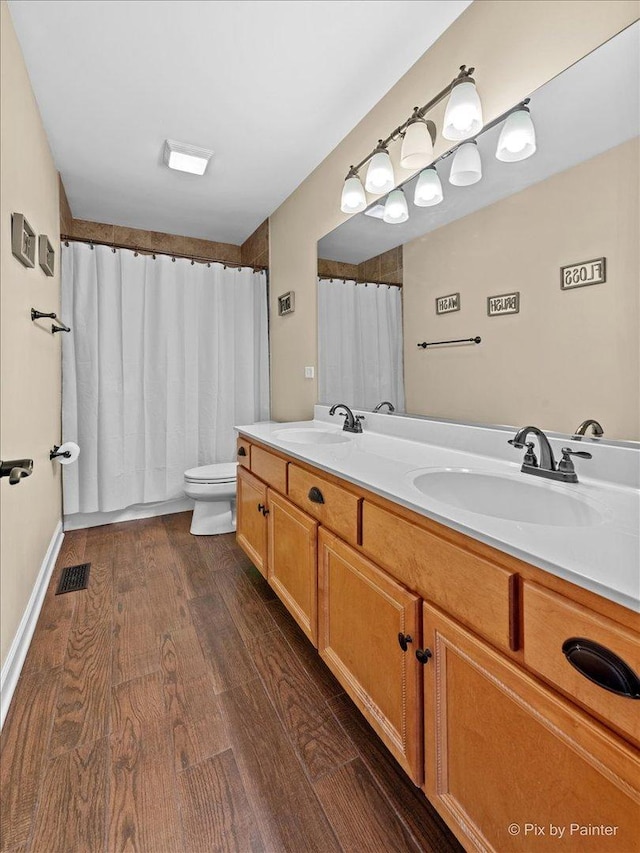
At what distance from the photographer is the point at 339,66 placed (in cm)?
165

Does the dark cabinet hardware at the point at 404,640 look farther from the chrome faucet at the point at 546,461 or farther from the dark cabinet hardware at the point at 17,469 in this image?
the dark cabinet hardware at the point at 17,469

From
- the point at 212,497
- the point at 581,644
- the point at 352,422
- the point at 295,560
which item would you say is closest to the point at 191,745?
the point at 295,560

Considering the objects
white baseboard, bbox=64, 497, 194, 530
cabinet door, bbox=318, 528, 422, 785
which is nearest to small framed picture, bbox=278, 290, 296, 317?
white baseboard, bbox=64, 497, 194, 530

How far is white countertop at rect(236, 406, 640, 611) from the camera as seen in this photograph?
580mm

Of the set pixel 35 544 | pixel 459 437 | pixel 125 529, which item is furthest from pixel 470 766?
pixel 125 529

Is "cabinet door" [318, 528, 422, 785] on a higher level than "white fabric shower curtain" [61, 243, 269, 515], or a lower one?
lower

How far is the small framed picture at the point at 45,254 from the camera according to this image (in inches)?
72.8

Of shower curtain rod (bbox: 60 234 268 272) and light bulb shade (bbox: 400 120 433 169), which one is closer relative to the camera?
light bulb shade (bbox: 400 120 433 169)

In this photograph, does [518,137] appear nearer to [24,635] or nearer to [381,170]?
[381,170]

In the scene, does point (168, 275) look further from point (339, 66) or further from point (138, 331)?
point (339, 66)

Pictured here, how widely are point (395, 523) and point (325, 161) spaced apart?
7.39ft

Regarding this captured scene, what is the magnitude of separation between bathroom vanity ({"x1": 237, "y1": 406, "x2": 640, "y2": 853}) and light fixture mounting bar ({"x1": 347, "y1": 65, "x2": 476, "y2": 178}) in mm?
1198

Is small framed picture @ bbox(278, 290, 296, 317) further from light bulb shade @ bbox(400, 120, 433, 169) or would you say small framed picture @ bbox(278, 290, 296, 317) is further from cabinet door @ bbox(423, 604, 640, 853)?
cabinet door @ bbox(423, 604, 640, 853)

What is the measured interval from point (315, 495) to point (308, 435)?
757 mm
